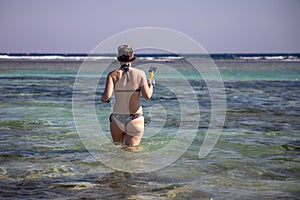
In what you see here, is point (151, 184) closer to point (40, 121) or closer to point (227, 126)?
point (227, 126)

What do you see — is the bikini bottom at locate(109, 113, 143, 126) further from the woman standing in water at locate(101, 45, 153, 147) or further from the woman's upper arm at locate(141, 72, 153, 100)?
the woman's upper arm at locate(141, 72, 153, 100)

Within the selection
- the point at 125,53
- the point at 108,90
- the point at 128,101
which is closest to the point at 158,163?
the point at 128,101

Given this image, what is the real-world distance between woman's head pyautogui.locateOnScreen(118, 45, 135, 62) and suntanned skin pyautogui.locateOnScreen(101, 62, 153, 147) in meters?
0.09

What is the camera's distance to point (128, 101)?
838 centimetres

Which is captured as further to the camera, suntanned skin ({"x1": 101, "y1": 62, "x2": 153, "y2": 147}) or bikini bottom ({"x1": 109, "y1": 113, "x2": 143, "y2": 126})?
bikini bottom ({"x1": 109, "y1": 113, "x2": 143, "y2": 126})

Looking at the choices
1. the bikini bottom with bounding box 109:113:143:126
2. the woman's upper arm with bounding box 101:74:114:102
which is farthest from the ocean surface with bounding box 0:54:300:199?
the woman's upper arm with bounding box 101:74:114:102

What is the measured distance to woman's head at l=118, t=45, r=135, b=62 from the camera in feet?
26.4

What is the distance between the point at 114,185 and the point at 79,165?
1488mm

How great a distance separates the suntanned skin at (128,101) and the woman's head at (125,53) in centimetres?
9

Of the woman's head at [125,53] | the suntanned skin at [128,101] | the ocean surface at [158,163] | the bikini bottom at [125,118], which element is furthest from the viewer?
the bikini bottom at [125,118]

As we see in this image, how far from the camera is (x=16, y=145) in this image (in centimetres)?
982

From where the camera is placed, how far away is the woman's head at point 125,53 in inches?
317

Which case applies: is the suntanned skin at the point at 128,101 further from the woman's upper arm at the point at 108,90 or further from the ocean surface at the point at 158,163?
the ocean surface at the point at 158,163

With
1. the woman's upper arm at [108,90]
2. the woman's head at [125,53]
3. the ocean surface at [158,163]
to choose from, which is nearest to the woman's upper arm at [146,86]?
the woman's head at [125,53]
